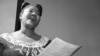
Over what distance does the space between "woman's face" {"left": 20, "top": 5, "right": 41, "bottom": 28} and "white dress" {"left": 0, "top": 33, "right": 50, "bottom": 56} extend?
0.40ft

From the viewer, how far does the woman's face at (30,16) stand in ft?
5.95

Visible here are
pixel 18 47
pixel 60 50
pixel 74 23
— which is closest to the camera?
pixel 60 50

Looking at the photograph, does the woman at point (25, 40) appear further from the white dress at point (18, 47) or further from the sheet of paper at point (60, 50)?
the sheet of paper at point (60, 50)

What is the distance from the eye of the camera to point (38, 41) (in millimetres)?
1827

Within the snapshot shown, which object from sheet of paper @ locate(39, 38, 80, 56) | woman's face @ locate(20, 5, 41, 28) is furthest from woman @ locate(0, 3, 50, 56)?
sheet of paper @ locate(39, 38, 80, 56)

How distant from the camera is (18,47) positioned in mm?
1739

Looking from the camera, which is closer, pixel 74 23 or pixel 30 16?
pixel 30 16

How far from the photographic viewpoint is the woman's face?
181cm

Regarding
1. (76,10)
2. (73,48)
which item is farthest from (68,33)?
(73,48)

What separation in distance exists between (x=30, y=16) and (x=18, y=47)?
0.21 m

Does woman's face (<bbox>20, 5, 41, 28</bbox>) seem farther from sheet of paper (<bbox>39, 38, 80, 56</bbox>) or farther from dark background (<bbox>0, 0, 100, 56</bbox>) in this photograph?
dark background (<bbox>0, 0, 100, 56</bbox>)

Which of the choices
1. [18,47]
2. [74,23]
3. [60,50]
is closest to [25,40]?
[18,47]

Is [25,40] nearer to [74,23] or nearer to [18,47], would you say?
[18,47]

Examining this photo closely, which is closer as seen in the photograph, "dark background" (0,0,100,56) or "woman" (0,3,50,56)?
"woman" (0,3,50,56)
